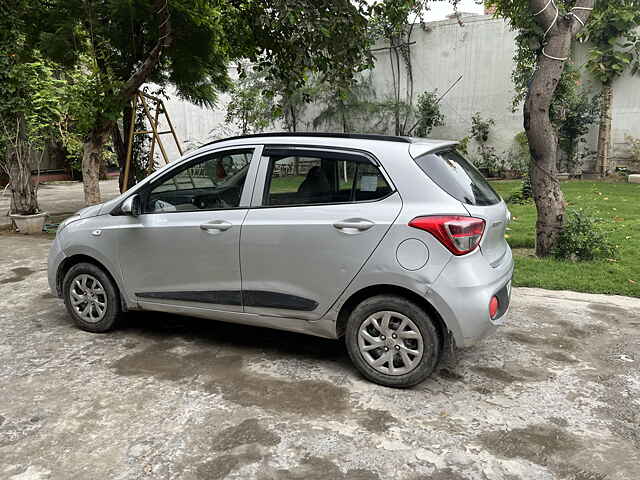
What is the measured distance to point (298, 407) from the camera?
3283 millimetres

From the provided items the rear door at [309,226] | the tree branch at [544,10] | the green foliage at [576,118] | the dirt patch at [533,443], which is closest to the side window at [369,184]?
the rear door at [309,226]

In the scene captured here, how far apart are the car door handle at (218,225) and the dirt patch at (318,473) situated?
5.73 feet

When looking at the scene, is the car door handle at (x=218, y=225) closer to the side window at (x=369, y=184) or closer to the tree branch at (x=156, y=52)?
the side window at (x=369, y=184)

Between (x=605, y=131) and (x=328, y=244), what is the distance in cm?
1419

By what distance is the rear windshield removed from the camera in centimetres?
342

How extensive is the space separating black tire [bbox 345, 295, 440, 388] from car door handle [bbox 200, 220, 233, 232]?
107 cm

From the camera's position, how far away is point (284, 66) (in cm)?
667

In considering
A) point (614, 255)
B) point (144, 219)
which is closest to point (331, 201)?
point (144, 219)

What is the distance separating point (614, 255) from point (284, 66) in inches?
182

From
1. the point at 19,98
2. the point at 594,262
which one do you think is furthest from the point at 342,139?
the point at 19,98

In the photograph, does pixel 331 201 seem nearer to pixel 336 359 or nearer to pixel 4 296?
pixel 336 359

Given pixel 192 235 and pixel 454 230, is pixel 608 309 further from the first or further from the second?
pixel 192 235

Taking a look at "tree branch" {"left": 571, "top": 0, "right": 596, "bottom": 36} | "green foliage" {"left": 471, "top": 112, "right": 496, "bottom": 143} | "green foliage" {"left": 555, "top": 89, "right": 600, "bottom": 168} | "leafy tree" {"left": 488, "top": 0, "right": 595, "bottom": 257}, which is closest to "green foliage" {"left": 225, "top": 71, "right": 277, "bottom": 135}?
"green foliage" {"left": 471, "top": 112, "right": 496, "bottom": 143}

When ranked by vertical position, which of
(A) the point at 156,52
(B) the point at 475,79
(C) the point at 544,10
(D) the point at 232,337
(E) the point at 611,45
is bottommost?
(D) the point at 232,337
